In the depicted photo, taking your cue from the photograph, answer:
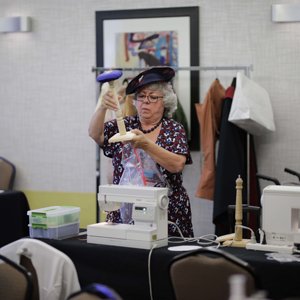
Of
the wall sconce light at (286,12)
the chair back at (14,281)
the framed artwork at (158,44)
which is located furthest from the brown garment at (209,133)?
the chair back at (14,281)

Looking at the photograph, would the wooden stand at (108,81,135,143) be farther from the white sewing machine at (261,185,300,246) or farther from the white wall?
the white wall

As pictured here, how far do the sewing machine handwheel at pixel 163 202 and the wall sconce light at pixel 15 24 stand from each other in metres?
2.84

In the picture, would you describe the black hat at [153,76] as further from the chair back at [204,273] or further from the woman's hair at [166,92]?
the chair back at [204,273]

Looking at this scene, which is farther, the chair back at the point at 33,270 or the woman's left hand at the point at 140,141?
the woman's left hand at the point at 140,141

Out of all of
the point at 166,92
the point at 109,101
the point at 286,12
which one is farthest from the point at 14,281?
the point at 286,12

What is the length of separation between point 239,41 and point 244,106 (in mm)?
676

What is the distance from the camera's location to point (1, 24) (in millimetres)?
5523

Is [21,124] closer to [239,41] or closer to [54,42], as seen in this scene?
[54,42]

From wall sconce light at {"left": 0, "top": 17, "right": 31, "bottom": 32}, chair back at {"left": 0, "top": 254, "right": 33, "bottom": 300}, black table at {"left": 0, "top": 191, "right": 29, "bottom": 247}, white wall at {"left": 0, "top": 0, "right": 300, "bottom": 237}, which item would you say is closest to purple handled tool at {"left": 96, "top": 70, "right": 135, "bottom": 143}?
chair back at {"left": 0, "top": 254, "right": 33, "bottom": 300}

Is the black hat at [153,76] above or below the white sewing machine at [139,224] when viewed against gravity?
above

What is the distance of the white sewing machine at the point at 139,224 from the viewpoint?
10.1 feet

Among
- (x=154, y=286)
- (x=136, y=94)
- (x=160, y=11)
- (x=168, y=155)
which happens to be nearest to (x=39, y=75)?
(x=160, y=11)

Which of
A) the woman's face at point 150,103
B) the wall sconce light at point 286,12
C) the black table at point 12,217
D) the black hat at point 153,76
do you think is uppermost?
the wall sconce light at point 286,12

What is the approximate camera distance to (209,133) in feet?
15.6
